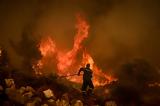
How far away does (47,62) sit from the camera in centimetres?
2803

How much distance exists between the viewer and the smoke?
2984 centimetres

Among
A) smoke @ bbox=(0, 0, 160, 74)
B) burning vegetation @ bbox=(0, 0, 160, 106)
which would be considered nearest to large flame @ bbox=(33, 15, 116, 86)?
burning vegetation @ bbox=(0, 0, 160, 106)

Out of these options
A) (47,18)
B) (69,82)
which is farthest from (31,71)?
(47,18)

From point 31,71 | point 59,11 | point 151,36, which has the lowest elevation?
point 31,71

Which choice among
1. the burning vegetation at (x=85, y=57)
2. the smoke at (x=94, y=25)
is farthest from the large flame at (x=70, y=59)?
the smoke at (x=94, y=25)

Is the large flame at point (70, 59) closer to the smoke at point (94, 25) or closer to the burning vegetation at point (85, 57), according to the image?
the burning vegetation at point (85, 57)

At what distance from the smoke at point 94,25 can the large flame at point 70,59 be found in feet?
2.03

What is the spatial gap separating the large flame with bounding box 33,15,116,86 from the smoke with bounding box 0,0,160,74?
2.03 feet

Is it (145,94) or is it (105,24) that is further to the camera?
(105,24)

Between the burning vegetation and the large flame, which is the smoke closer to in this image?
the burning vegetation

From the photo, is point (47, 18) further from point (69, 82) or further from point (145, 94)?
point (145, 94)

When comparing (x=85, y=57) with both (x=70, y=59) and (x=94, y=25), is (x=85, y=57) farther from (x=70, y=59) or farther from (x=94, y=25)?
(x=94, y=25)

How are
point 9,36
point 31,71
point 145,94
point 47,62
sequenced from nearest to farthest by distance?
point 145,94 → point 31,71 → point 47,62 → point 9,36

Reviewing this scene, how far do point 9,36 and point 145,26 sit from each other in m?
12.9
